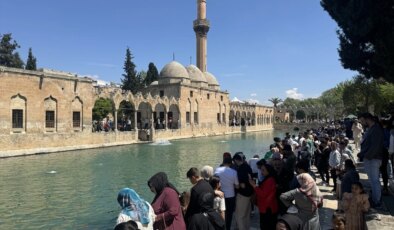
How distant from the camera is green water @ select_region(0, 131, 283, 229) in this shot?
24.6 feet

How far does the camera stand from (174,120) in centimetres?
4075

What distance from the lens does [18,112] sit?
21812 mm

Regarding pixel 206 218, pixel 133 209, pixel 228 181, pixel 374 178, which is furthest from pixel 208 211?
pixel 374 178

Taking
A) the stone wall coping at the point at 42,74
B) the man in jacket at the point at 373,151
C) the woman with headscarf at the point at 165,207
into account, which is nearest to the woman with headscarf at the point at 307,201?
the woman with headscarf at the point at 165,207

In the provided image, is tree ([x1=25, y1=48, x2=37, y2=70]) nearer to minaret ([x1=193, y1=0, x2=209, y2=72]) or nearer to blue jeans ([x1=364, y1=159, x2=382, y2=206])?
minaret ([x1=193, y1=0, x2=209, y2=72])

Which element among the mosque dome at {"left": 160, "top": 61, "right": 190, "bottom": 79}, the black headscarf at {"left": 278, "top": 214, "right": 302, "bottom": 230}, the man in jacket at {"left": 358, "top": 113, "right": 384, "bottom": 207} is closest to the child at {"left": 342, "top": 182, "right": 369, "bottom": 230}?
the black headscarf at {"left": 278, "top": 214, "right": 302, "bottom": 230}

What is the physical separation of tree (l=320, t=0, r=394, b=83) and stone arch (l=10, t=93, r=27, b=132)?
19745 mm

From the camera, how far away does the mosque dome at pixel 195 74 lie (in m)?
48.2

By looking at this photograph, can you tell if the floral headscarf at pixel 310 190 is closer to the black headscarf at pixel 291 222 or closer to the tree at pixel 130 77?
the black headscarf at pixel 291 222

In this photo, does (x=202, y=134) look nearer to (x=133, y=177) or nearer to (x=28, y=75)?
(x=28, y=75)

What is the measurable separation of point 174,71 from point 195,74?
436cm

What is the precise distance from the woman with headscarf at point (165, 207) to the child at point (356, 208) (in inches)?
81.5

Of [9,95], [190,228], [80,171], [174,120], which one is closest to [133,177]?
[80,171]

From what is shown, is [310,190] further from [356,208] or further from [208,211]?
[208,211]
